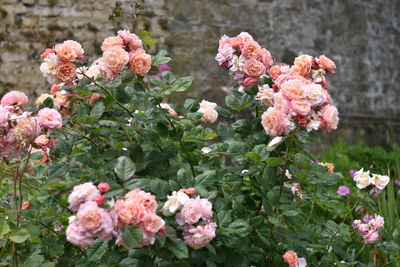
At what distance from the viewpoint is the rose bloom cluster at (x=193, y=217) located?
1.58m

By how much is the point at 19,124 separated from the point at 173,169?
0.55 meters

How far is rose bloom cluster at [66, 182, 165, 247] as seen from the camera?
1.38 meters

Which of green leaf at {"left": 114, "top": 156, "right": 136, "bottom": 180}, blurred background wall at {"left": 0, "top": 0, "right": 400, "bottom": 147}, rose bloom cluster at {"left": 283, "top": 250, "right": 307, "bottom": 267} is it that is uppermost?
green leaf at {"left": 114, "top": 156, "right": 136, "bottom": 180}

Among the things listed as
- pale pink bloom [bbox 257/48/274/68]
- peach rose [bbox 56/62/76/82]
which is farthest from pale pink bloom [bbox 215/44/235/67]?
peach rose [bbox 56/62/76/82]

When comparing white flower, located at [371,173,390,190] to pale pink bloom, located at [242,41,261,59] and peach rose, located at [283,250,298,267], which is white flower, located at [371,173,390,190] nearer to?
peach rose, located at [283,250,298,267]

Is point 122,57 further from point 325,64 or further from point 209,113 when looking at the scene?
point 325,64

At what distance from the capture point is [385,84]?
8086 mm

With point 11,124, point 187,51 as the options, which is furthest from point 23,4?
point 11,124

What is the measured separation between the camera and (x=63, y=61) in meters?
1.99

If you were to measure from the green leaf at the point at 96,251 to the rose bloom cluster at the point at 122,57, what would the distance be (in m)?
0.60

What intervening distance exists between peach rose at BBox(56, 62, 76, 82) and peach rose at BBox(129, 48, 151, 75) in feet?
0.72

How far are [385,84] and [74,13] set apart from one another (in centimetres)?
459

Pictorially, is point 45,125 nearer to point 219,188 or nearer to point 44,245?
point 44,245

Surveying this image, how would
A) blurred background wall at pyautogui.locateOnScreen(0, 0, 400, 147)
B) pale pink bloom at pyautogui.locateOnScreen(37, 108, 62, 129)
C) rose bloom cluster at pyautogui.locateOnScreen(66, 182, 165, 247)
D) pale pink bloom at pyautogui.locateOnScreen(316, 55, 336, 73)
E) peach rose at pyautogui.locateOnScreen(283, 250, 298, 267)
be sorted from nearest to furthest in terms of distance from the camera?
rose bloom cluster at pyautogui.locateOnScreen(66, 182, 165, 247), pale pink bloom at pyautogui.locateOnScreen(37, 108, 62, 129), peach rose at pyautogui.locateOnScreen(283, 250, 298, 267), pale pink bloom at pyautogui.locateOnScreen(316, 55, 336, 73), blurred background wall at pyautogui.locateOnScreen(0, 0, 400, 147)
